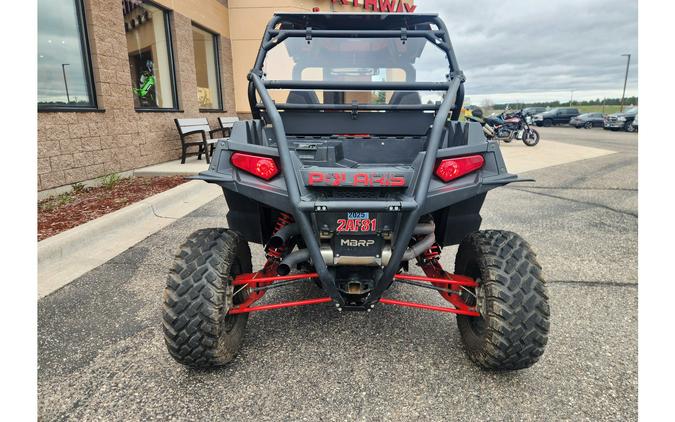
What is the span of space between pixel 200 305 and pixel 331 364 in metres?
0.81

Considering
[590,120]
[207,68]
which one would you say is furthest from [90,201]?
[590,120]

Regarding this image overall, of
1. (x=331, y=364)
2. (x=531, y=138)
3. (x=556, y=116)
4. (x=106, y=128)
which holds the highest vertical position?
(x=556, y=116)

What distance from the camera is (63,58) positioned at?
6.25 metres

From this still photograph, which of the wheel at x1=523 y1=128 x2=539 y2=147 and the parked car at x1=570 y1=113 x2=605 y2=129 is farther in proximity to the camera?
the parked car at x1=570 y1=113 x2=605 y2=129

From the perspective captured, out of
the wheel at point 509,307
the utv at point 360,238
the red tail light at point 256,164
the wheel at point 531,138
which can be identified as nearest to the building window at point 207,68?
the utv at point 360,238

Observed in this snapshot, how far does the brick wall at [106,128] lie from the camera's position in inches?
225

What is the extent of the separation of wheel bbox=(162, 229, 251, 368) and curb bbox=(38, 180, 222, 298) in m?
1.74

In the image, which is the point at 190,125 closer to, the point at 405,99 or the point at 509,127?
the point at 405,99

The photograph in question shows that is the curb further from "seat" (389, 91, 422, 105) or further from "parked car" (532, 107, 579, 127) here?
"parked car" (532, 107, 579, 127)

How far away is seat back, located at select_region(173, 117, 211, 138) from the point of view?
8438mm

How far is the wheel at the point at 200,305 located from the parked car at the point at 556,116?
134 ft

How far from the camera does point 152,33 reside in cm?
862

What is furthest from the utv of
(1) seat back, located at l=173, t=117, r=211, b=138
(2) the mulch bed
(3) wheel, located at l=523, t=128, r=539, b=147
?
(3) wheel, located at l=523, t=128, r=539, b=147

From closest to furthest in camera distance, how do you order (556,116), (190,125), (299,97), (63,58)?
(299,97)
(63,58)
(190,125)
(556,116)
